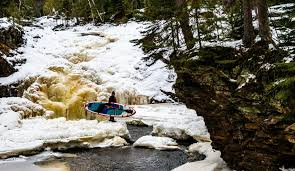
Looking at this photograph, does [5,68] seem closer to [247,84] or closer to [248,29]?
[248,29]

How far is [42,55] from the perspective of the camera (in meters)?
29.7

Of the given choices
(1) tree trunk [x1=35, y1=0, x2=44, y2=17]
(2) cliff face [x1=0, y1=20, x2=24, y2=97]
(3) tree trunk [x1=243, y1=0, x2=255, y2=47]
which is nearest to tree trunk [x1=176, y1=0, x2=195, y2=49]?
(3) tree trunk [x1=243, y1=0, x2=255, y2=47]

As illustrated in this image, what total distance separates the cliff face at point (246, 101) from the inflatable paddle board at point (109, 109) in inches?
371

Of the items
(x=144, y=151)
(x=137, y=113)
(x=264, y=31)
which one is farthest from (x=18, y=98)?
(x=264, y=31)

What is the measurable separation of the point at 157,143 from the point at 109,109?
18.4 ft

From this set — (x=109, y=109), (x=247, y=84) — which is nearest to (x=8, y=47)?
(x=109, y=109)

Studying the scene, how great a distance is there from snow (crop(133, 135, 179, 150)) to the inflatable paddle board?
4702 mm

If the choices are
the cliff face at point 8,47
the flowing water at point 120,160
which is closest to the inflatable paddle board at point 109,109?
the flowing water at point 120,160

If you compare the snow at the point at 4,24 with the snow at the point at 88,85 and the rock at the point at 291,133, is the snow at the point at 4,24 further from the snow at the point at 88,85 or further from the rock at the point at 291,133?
the rock at the point at 291,133

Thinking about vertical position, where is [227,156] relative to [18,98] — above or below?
below

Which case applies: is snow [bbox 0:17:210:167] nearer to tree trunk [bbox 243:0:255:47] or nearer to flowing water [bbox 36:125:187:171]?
flowing water [bbox 36:125:187:171]

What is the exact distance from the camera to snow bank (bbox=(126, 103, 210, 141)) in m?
17.5

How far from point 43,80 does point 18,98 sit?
2.28 m

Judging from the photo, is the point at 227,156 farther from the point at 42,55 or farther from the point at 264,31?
the point at 42,55
